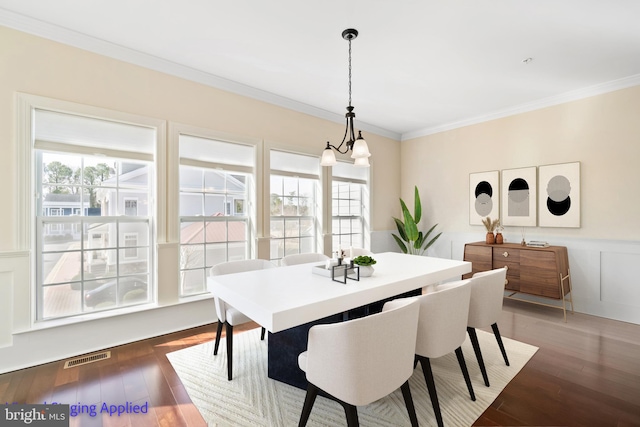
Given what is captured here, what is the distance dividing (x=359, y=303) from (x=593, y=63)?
141 inches

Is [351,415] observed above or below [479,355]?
above

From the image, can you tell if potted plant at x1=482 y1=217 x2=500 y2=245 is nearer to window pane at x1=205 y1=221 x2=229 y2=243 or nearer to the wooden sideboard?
the wooden sideboard

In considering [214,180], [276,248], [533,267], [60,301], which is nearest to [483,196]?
[533,267]

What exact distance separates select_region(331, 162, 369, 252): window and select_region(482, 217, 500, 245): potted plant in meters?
1.84

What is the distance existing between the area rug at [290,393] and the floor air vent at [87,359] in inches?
23.9

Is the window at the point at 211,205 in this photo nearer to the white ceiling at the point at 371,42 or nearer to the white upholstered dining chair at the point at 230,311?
the white ceiling at the point at 371,42

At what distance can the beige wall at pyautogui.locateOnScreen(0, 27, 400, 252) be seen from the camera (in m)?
2.31

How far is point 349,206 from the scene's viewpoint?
5.04 meters

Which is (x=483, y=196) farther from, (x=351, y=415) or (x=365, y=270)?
(x=351, y=415)

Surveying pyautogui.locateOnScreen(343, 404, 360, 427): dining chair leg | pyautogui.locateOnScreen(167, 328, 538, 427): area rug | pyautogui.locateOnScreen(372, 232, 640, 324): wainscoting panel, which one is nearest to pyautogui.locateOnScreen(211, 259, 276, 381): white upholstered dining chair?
pyautogui.locateOnScreen(167, 328, 538, 427): area rug

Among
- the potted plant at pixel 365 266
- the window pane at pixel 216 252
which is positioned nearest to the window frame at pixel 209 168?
the window pane at pixel 216 252

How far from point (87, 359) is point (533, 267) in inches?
189

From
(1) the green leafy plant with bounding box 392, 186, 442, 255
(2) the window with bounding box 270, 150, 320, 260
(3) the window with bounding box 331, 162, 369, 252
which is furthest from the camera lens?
(1) the green leafy plant with bounding box 392, 186, 442, 255

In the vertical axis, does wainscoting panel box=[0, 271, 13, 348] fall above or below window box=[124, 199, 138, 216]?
below
